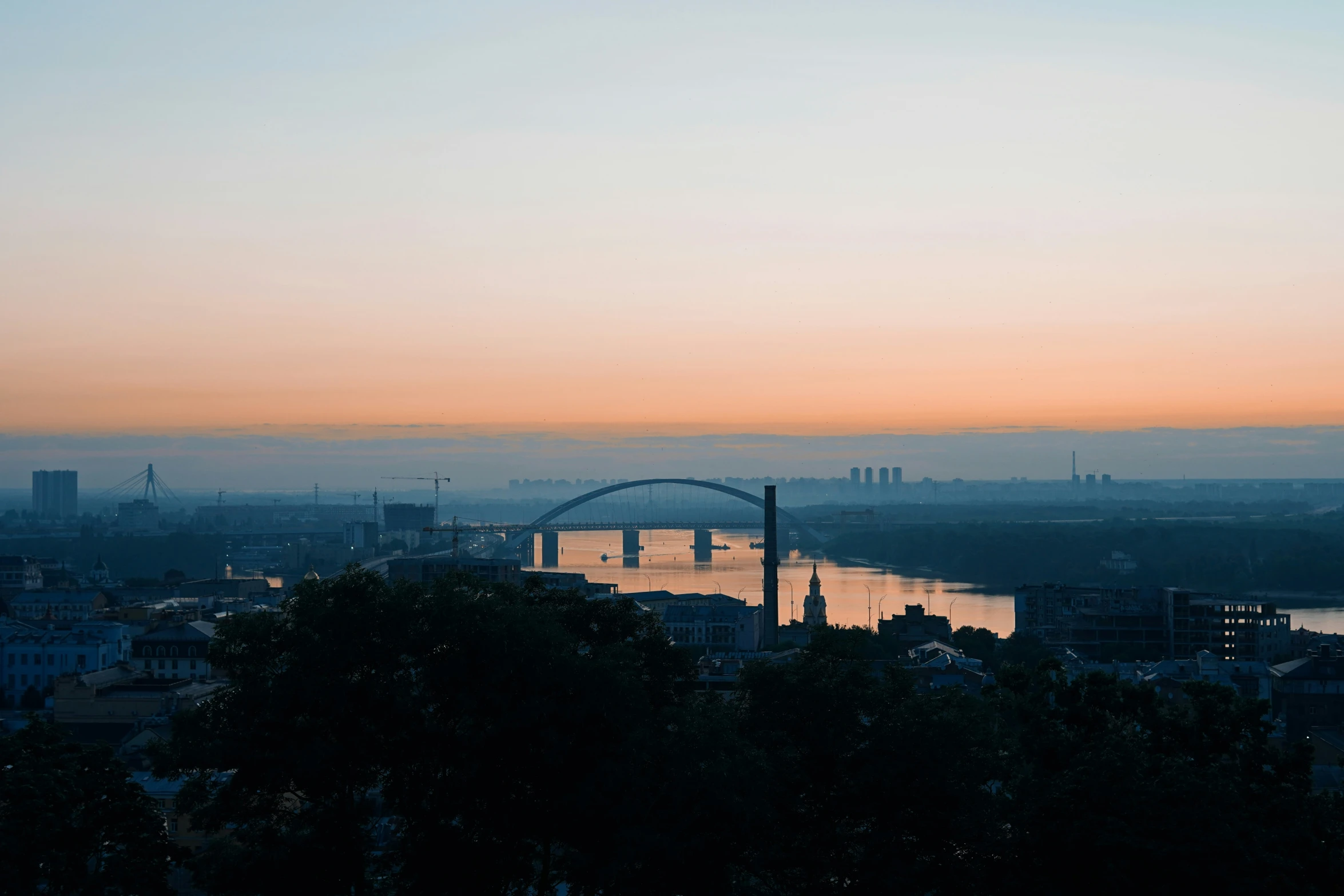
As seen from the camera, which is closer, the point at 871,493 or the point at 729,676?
the point at 729,676

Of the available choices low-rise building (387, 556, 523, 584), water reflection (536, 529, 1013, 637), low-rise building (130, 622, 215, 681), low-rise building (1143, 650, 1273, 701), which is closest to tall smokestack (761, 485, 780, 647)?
water reflection (536, 529, 1013, 637)

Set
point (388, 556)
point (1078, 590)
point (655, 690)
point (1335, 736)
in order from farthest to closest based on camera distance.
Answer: point (388, 556)
point (1078, 590)
point (1335, 736)
point (655, 690)

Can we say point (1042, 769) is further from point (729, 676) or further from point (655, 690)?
point (729, 676)

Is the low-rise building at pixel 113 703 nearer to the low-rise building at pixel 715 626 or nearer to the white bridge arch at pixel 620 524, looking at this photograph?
the low-rise building at pixel 715 626

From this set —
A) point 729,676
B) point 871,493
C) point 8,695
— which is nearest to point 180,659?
point 8,695

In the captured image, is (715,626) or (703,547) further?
(703,547)

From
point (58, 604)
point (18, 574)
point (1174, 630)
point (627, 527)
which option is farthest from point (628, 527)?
point (1174, 630)

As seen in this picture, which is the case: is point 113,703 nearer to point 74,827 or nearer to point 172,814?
point 172,814

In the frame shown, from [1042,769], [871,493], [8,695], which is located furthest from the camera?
[871,493]
